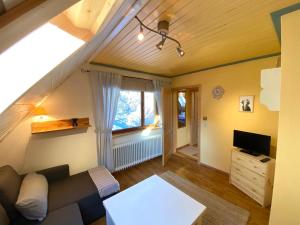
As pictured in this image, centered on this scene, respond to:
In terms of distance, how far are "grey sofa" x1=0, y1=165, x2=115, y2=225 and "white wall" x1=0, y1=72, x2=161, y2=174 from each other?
0.24 meters

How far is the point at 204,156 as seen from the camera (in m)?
3.27

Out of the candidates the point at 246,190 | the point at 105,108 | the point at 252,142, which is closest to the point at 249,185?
the point at 246,190

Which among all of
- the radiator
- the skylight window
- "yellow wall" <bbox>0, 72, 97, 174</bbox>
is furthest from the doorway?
the skylight window

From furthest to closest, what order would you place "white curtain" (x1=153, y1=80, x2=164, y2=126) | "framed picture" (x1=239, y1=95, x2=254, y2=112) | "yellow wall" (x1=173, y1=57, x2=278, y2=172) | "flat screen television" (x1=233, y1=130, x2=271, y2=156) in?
1. "white curtain" (x1=153, y1=80, x2=164, y2=126)
2. "framed picture" (x1=239, y1=95, x2=254, y2=112)
3. "yellow wall" (x1=173, y1=57, x2=278, y2=172)
4. "flat screen television" (x1=233, y1=130, x2=271, y2=156)

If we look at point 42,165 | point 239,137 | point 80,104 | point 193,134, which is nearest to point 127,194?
point 42,165

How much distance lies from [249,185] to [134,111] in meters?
2.63

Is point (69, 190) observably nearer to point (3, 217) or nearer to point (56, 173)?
point (56, 173)

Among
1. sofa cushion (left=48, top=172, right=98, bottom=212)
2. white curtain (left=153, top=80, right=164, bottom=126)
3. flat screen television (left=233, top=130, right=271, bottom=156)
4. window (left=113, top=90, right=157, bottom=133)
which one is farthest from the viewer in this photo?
white curtain (left=153, top=80, right=164, bottom=126)

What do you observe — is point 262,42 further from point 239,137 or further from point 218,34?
point 239,137

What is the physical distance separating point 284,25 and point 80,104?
2.76 metres

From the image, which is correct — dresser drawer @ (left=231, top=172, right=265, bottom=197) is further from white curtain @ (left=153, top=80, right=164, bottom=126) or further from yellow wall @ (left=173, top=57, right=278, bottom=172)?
white curtain @ (left=153, top=80, right=164, bottom=126)

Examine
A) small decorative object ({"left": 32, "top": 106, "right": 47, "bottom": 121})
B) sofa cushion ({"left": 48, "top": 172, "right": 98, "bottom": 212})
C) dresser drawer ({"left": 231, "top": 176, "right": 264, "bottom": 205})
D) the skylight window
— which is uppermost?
the skylight window

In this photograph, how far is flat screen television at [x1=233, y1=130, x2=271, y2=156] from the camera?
218cm

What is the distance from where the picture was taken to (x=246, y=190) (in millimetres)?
2297
